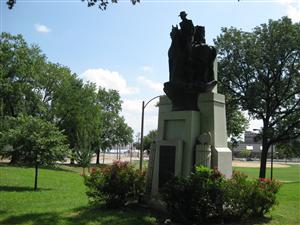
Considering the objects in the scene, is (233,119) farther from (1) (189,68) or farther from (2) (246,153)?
(2) (246,153)

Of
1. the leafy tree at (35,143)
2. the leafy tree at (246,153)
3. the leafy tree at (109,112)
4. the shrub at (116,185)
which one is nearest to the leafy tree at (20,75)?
the leafy tree at (35,143)

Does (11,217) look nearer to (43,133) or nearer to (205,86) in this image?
(205,86)

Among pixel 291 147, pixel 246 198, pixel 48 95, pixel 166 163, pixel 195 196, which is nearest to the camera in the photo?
pixel 195 196

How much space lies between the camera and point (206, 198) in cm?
958

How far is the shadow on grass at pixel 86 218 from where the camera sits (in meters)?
9.65

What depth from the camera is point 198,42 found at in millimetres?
12516

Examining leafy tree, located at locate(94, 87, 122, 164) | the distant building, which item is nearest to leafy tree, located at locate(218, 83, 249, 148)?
leafy tree, located at locate(94, 87, 122, 164)

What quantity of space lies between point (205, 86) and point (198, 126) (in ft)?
4.04

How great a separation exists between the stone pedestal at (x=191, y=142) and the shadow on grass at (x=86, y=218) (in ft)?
4.83

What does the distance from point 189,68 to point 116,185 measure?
4.08 m

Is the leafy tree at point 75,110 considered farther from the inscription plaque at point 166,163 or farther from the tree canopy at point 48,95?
the inscription plaque at point 166,163

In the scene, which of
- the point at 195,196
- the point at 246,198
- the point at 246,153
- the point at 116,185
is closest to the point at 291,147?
the point at 246,198

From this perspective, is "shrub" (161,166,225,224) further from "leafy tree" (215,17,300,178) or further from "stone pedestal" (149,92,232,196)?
"leafy tree" (215,17,300,178)

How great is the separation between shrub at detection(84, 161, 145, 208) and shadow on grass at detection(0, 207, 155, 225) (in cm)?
51
